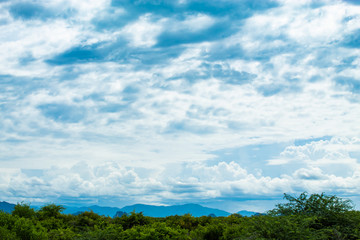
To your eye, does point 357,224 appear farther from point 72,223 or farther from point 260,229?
point 72,223

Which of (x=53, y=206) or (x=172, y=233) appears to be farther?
(x=53, y=206)

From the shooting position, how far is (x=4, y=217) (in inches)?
843

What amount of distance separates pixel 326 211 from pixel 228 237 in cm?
525

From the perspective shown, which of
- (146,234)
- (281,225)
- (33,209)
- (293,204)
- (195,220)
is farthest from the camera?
(33,209)

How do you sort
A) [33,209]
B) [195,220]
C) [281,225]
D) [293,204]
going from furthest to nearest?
[33,209], [195,220], [293,204], [281,225]

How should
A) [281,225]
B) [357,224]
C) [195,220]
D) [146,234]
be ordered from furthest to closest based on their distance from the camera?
[195,220], [146,234], [357,224], [281,225]

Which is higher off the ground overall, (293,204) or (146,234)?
(293,204)

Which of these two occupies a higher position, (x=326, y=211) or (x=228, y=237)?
(x=326, y=211)

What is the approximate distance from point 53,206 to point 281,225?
20.8 metres

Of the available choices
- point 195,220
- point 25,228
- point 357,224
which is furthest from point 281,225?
point 25,228

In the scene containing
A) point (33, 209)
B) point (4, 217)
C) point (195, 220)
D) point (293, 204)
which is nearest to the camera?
point (293, 204)

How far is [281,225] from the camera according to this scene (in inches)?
575

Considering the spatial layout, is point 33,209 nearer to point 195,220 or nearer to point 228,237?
point 195,220

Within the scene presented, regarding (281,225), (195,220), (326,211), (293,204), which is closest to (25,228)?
(195,220)
